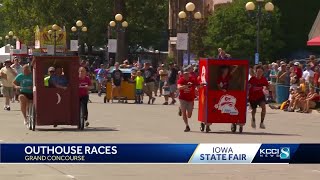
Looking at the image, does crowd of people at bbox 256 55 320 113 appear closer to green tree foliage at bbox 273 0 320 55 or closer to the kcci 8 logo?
the kcci 8 logo

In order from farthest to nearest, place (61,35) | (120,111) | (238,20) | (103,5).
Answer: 1. (103,5)
2. (61,35)
3. (238,20)
4. (120,111)

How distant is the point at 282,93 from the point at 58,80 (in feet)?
51.7

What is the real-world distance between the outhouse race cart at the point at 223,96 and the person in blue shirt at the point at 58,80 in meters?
3.50

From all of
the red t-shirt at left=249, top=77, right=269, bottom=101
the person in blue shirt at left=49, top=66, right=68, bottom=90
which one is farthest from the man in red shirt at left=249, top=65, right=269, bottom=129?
the person in blue shirt at left=49, top=66, right=68, bottom=90

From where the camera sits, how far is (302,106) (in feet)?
108

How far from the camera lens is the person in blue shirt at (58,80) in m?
23.1

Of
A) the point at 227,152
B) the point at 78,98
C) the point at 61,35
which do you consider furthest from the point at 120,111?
the point at 61,35

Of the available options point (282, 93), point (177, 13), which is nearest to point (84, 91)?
point (282, 93)

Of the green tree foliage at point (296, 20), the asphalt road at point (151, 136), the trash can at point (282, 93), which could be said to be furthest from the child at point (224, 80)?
the green tree foliage at point (296, 20)

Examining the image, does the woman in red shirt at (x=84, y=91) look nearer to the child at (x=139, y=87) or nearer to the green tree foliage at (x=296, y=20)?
the child at (x=139, y=87)

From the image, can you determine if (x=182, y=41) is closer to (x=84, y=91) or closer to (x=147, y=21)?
(x=84, y=91)

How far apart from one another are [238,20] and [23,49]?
84.7 ft

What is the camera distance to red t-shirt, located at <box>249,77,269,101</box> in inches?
946

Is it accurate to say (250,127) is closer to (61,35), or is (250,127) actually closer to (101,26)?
(61,35)
